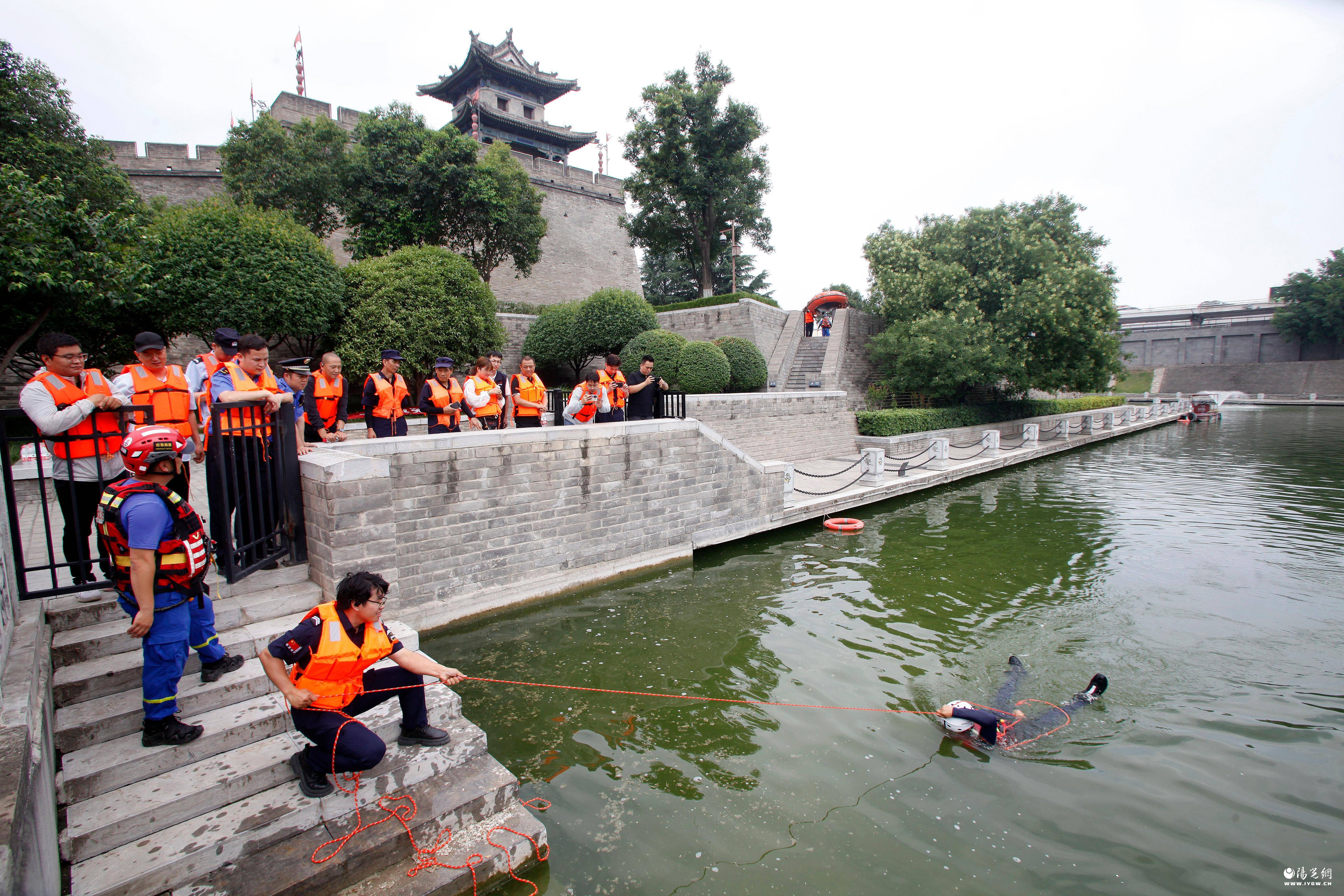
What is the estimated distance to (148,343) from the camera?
4355 mm

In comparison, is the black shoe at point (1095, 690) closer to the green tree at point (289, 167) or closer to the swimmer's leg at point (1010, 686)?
the swimmer's leg at point (1010, 686)

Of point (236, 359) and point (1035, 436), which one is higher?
point (236, 359)

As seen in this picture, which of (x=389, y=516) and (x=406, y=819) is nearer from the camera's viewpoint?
(x=406, y=819)

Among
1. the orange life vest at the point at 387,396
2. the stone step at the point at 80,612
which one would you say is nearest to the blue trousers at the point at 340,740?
the stone step at the point at 80,612

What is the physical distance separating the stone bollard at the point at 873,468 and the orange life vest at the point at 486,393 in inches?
294

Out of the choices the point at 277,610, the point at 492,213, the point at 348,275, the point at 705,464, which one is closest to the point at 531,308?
the point at 492,213

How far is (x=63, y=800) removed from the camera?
3211mm

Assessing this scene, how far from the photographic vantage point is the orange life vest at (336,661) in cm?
335

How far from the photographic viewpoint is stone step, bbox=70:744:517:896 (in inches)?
117

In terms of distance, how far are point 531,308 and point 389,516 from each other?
60.2 ft

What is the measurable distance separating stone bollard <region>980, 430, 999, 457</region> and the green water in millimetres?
7681

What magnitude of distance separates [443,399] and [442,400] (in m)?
0.02

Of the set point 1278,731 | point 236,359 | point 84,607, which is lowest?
point 1278,731

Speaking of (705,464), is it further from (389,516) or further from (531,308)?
(531,308)
